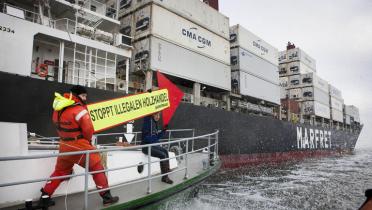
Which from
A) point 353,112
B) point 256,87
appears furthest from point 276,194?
point 353,112

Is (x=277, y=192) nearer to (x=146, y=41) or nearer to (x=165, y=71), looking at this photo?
(x=165, y=71)

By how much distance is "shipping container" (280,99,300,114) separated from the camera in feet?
95.2

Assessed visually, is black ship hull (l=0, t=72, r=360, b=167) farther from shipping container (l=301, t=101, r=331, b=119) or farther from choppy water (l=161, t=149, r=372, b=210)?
choppy water (l=161, t=149, r=372, b=210)

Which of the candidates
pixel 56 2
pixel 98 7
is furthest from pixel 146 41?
pixel 56 2

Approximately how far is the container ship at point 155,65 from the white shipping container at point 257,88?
85 millimetres

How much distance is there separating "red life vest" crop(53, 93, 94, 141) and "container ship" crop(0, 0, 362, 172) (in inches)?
244

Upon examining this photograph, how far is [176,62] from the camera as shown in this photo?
611 inches

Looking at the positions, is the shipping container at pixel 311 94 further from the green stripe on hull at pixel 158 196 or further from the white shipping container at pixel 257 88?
the green stripe on hull at pixel 158 196

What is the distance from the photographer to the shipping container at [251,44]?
2177 centimetres

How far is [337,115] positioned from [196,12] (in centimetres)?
3191

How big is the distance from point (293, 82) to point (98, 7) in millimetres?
26239

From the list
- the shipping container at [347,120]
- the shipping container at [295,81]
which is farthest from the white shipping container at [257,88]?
the shipping container at [347,120]

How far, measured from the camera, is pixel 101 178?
11.2ft

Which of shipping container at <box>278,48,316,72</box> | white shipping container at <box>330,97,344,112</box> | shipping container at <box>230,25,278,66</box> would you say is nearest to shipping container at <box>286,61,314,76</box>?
shipping container at <box>278,48,316,72</box>
